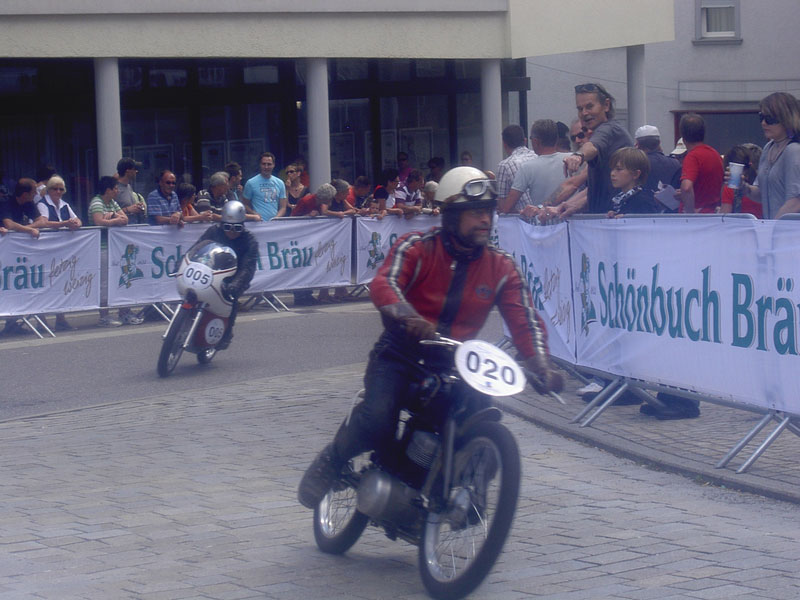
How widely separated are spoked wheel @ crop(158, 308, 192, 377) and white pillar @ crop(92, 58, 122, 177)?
9018 mm

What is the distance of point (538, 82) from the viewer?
3041cm

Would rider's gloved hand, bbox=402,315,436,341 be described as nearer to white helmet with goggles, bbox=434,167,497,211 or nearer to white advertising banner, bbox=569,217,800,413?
white helmet with goggles, bbox=434,167,497,211

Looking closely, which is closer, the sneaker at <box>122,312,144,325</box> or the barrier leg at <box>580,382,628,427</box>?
the barrier leg at <box>580,382,628,427</box>

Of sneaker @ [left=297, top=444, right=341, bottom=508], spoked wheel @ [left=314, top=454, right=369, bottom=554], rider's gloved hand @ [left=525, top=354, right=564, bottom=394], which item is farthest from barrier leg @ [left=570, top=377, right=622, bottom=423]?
rider's gloved hand @ [left=525, top=354, right=564, bottom=394]

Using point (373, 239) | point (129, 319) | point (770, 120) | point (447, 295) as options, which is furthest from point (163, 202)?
point (447, 295)

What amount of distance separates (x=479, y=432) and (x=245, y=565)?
142 centimetres

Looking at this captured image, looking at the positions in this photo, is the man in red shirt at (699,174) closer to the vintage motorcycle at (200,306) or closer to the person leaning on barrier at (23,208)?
the vintage motorcycle at (200,306)

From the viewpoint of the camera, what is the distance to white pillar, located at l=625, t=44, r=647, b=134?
1013 inches

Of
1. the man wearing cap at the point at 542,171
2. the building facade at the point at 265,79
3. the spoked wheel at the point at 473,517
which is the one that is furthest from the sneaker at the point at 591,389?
the building facade at the point at 265,79

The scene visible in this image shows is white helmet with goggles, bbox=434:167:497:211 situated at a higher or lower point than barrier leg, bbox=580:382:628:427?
higher

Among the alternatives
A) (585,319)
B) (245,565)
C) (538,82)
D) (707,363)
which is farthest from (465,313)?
(538,82)

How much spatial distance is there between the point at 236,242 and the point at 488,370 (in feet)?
25.3

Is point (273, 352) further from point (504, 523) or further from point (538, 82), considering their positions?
point (538, 82)

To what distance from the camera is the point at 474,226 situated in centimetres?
550
